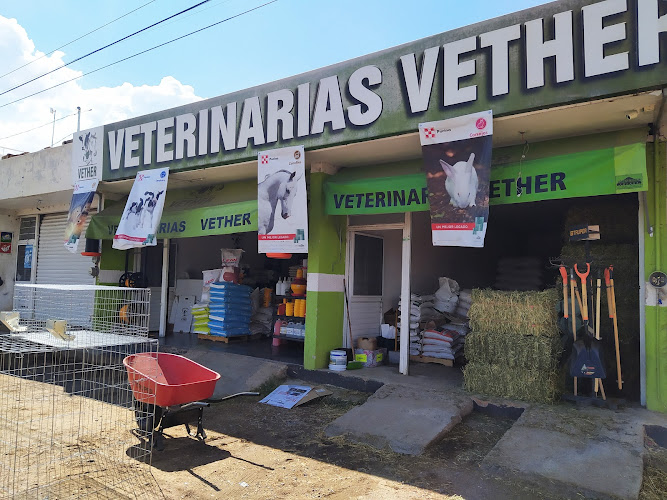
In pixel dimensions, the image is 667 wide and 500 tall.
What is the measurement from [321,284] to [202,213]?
260 centimetres

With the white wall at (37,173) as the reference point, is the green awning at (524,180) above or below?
below

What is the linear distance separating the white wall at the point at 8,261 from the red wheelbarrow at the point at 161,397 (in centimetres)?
1140

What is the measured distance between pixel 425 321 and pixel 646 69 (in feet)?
16.7

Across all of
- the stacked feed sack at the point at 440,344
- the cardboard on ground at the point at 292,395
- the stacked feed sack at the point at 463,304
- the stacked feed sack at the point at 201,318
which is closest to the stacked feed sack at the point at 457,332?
the stacked feed sack at the point at 440,344

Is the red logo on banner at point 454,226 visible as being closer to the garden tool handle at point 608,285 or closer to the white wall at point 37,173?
the garden tool handle at point 608,285

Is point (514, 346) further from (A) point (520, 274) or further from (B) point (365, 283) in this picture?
(A) point (520, 274)

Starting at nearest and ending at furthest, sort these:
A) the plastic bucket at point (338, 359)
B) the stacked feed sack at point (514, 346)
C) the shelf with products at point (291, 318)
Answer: the stacked feed sack at point (514, 346) < the plastic bucket at point (338, 359) < the shelf with products at point (291, 318)

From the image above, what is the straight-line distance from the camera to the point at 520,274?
1109cm

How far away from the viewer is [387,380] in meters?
6.79

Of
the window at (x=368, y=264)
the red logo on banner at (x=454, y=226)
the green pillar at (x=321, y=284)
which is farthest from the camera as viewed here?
the window at (x=368, y=264)

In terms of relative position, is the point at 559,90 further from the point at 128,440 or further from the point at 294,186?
the point at 128,440

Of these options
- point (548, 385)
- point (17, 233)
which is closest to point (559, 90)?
point (548, 385)

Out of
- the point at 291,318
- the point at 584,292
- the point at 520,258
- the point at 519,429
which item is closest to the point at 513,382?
the point at 519,429

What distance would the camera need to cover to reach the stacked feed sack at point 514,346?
572 centimetres
